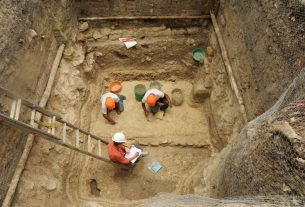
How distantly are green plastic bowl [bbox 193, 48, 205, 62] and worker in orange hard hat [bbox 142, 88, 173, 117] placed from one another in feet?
3.64

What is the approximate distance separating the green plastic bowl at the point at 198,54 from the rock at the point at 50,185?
386 cm

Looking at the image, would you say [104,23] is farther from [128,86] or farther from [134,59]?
[128,86]

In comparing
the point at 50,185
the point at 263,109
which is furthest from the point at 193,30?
the point at 50,185

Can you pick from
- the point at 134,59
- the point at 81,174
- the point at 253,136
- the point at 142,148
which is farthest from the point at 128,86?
the point at 253,136

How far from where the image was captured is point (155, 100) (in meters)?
5.61

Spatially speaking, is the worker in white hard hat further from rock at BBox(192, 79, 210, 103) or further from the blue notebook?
rock at BBox(192, 79, 210, 103)

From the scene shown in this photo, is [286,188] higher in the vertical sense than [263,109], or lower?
lower

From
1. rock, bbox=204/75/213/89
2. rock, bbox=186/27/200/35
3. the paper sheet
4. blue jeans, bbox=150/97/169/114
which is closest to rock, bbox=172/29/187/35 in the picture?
rock, bbox=186/27/200/35

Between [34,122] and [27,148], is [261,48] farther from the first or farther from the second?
[27,148]

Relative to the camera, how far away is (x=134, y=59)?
6512 mm

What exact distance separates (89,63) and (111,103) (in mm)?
1240

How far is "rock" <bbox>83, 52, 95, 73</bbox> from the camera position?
6.06 meters

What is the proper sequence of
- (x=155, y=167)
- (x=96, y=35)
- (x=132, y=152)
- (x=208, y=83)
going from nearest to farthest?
(x=132, y=152), (x=155, y=167), (x=208, y=83), (x=96, y=35)

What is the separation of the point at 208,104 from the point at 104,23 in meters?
2.93
